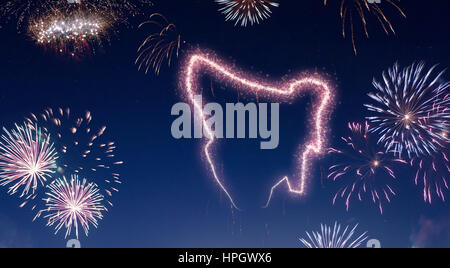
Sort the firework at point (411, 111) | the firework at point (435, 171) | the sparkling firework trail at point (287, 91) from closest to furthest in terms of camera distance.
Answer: the firework at point (411, 111)
the firework at point (435, 171)
the sparkling firework trail at point (287, 91)

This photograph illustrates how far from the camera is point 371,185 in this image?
18.2ft

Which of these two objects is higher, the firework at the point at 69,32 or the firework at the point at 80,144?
the firework at the point at 69,32

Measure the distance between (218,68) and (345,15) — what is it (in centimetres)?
198

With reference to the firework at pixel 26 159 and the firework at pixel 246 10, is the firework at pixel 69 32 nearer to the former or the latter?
the firework at pixel 26 159

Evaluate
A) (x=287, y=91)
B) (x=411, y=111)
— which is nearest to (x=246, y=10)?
(x=287, y=91)

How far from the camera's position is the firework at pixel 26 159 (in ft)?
18.2

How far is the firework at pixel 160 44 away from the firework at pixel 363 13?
94.7 inches

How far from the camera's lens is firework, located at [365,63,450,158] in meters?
5.38

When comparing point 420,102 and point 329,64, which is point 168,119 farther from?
point 420,102

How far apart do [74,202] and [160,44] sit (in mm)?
2576

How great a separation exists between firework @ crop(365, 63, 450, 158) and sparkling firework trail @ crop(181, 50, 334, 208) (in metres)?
0.67

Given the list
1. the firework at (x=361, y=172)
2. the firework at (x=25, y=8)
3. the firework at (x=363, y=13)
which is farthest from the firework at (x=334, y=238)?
the firework at (x=25, y=8)

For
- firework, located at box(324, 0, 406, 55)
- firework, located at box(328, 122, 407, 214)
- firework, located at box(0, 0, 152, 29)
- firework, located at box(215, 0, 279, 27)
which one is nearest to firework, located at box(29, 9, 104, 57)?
firework, located at box(0, 0, 152, 29)

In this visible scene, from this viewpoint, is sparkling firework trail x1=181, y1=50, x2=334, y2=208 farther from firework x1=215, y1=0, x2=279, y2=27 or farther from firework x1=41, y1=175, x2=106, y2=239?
firework x1=41, y1=175, x2=106, y2=239
